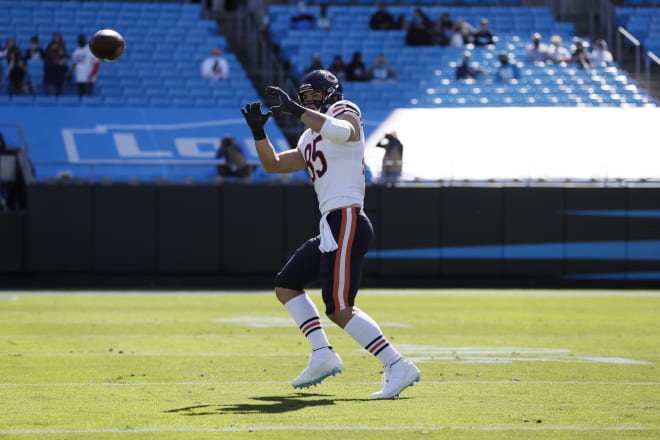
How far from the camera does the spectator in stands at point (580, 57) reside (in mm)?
26125

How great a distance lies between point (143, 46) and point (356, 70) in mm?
4242

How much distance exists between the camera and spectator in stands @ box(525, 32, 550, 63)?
26359 mm

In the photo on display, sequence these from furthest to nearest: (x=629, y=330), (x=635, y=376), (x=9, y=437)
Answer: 1. (x=629, y=330)
2. (x=635, y=376)
3. (x=9, y=437)

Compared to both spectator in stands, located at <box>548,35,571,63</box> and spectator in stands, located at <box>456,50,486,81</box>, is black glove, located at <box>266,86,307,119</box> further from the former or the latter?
spectator in stands, located at <box>548,35,571,63</box>

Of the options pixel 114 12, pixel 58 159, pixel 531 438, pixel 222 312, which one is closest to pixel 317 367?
pixel 531 438

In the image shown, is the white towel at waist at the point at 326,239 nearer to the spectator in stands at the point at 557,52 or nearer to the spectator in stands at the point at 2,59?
the spectator in stands at the point at 2,59

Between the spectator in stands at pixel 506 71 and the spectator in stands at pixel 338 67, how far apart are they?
3.11 metres

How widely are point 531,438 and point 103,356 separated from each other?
494 centimetres

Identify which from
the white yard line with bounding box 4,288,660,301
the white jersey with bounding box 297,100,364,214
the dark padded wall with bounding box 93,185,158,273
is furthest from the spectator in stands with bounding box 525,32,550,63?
the white jersey with bounding box 297,100,364,214

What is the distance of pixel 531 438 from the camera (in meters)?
6.22

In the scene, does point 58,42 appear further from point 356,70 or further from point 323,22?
point 323,22

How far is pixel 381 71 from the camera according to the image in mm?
25625

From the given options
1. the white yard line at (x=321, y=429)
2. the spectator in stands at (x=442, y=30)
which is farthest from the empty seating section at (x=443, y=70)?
the white yard line at (x=321, y=429)

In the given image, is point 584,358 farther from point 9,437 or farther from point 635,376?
point 9,437
